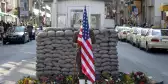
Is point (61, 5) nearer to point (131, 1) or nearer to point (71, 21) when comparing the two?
point (71, 21)

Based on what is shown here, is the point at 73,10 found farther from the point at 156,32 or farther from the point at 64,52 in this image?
the point at 156,32

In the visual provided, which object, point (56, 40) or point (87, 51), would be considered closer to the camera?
point (87, 51)

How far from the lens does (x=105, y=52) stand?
12852mm

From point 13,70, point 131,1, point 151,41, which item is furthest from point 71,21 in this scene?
point 131,1

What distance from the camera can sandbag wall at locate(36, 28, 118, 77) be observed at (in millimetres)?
12648

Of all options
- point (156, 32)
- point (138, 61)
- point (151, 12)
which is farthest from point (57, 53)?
point (151, 12)

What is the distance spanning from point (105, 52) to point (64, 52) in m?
1.27

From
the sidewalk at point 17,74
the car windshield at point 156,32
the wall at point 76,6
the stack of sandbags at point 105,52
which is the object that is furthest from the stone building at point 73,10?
the car windshield at point 156,32

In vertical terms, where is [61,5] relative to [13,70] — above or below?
above

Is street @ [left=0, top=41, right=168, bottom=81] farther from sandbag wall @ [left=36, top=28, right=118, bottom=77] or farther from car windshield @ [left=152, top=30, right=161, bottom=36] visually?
sandbag wall @ [left=36, top=28, right=118, bottom=77]

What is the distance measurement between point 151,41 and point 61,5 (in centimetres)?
1034

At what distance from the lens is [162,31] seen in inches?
1014

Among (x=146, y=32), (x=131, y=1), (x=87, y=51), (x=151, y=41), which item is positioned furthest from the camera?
(x=131, y=1)

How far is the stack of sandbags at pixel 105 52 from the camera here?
42.0 ft
